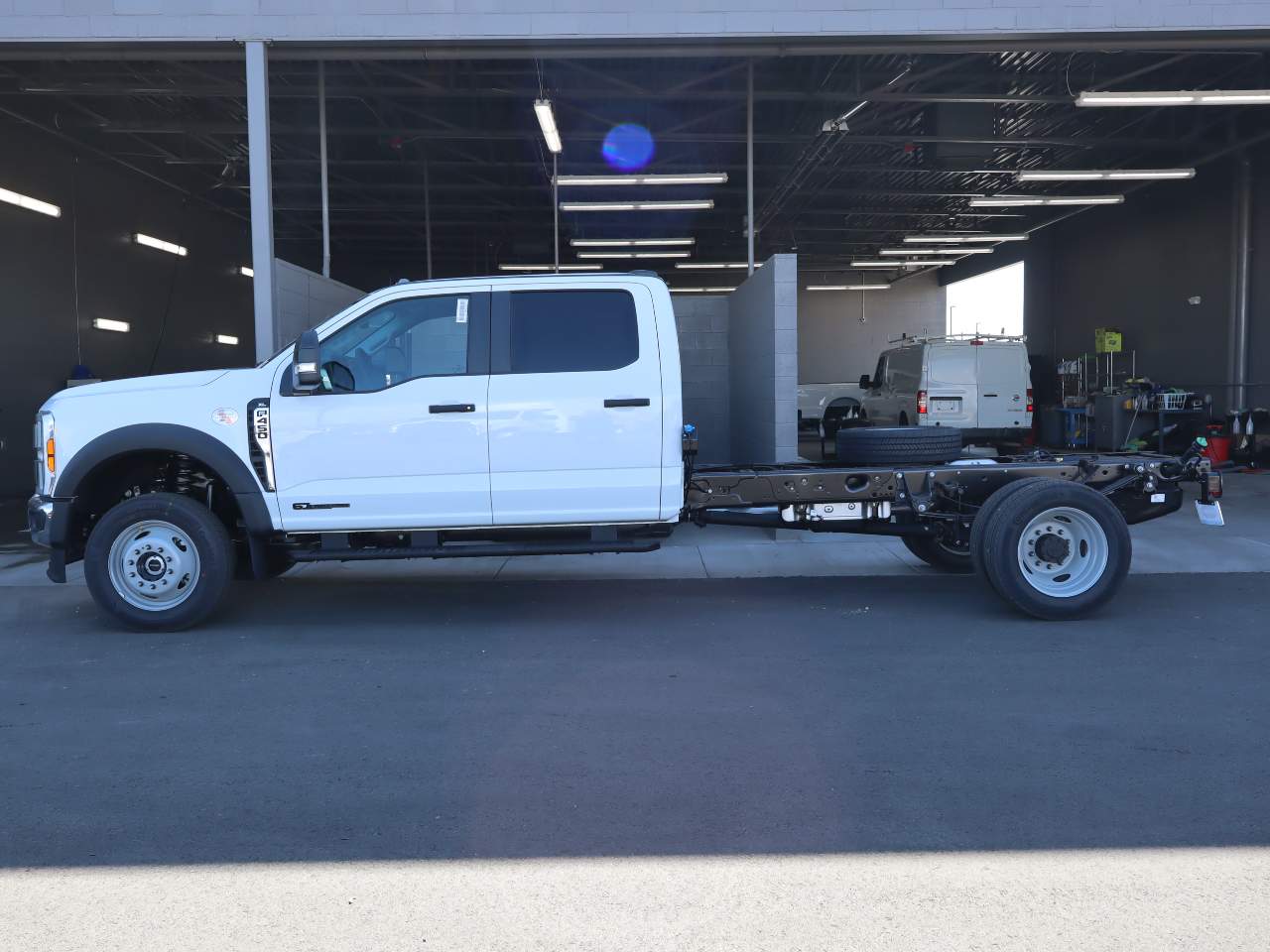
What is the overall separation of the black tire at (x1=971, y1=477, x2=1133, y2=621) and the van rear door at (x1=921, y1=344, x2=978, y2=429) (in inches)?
443

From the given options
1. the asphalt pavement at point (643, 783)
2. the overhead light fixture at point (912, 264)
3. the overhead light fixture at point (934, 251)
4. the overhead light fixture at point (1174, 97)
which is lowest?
the asphalt pavement at point (643, 783)

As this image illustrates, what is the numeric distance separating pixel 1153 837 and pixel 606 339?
4467 millimetres

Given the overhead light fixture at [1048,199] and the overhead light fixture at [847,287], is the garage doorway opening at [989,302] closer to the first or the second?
the overhead light fixture at [847,287]

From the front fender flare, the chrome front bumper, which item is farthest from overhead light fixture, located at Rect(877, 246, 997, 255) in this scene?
the chrome front bumper

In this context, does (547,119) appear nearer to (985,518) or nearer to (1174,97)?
(1174,97)

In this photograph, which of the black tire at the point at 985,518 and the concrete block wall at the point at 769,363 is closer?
the black tire at the point at 985,518

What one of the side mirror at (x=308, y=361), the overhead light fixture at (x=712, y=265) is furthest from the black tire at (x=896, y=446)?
the overhead light fixture at (x=712, y=265)

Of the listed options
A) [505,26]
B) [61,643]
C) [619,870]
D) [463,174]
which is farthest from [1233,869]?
[463,174]

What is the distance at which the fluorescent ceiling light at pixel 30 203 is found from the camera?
1504cm

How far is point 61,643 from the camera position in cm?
687

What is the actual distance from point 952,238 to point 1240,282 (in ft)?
31.4

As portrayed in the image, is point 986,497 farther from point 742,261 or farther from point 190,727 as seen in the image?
point 742,261

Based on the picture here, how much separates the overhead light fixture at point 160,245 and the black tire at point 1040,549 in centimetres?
1722

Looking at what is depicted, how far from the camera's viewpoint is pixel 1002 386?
18.3 meters
